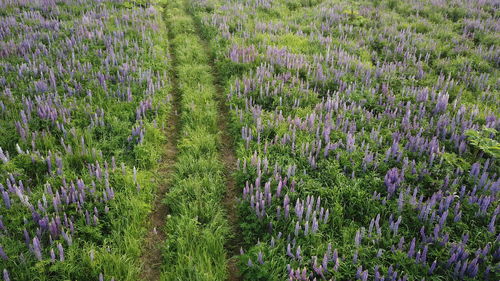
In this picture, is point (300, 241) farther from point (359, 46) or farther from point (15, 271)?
point (359, 46)

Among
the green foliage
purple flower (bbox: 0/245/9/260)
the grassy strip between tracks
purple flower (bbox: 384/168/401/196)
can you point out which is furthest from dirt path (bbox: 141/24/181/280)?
the green foliage

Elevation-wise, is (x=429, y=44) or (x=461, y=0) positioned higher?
(x=461, y=0)

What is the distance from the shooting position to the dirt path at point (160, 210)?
13.7 feet

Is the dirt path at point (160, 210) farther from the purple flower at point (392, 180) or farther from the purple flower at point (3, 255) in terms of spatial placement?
the purple flower at point (392, 180)

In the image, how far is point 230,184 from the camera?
5.48 metres

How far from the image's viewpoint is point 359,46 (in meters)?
10.1

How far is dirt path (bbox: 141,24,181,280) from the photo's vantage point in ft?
13.7

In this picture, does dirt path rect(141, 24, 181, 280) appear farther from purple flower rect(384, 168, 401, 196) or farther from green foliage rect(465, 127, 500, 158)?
green foliage rect(465, 127, 500, 158)

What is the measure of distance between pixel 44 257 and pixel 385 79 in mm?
7389

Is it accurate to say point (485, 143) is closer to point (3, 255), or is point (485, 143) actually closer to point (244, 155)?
point (244, 155)

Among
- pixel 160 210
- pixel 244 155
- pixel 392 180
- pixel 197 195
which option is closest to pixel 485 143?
pixel 392 180

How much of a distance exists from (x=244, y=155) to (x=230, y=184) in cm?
55

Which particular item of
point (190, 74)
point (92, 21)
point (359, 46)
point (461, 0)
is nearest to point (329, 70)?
point (359, 46)

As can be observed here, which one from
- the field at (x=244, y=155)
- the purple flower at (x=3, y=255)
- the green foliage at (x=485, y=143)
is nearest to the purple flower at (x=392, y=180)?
the field at (x=244, y=155)
